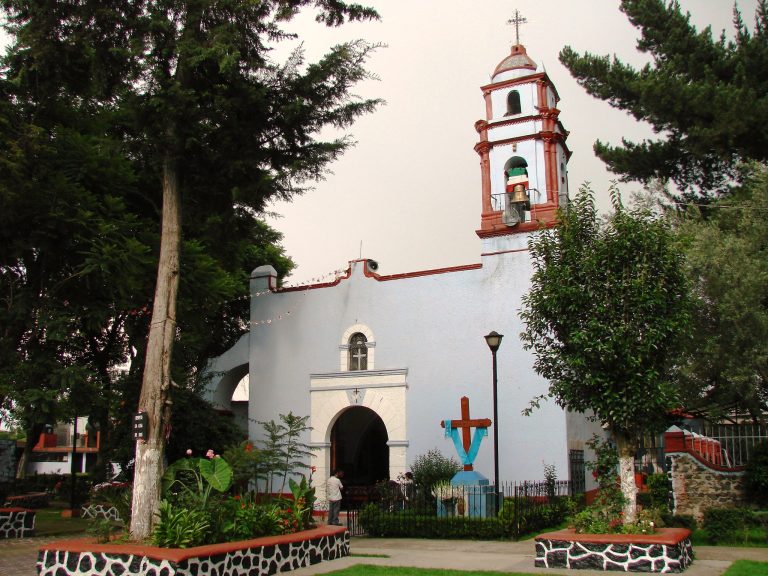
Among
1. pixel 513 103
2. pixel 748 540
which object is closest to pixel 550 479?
pixel 748 540

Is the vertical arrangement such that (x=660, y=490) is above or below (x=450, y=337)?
below

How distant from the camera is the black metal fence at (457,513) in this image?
15648mm

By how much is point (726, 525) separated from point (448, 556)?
5203 mm

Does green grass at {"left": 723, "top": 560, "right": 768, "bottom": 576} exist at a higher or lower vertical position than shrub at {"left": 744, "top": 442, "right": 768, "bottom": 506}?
lower

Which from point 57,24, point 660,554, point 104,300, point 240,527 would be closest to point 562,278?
point 660,554

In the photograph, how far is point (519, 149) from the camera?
70.0 ft

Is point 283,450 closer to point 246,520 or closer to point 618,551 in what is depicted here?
point 246,520

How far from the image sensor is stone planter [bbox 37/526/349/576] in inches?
381

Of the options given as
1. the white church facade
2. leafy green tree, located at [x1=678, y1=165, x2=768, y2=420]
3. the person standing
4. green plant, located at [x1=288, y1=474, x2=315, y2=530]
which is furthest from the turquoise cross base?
leafy green tree, located at [x1=678, y1=165, x2=768, y2=420]

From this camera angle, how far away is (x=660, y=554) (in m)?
10.5

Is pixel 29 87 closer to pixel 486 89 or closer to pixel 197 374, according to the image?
pixel 197 374

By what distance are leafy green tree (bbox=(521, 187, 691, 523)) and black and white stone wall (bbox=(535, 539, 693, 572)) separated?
0.80 metres

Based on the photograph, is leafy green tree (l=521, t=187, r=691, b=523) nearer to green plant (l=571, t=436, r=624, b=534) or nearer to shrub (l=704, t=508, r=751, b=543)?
green plant (l=571, t=436, r=624, b=534)

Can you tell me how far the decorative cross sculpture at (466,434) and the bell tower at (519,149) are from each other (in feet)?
16.4
